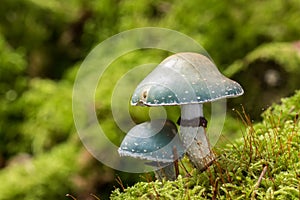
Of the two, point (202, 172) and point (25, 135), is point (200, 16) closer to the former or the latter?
point (25, 135)

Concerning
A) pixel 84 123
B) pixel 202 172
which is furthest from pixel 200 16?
pixel 202 172

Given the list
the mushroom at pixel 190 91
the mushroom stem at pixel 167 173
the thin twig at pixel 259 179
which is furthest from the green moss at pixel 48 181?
Answer: the thin twig at pixel 259 179

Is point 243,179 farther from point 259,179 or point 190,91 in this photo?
point 190,91

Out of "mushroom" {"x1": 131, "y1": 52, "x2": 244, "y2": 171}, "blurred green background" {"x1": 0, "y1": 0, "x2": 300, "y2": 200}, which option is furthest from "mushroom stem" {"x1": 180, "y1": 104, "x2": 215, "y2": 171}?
"blurred green background" {"x1": 0, "y1": 0, "x2": 300, "y2": 200}

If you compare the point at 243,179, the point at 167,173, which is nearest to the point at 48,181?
the point at 167,173

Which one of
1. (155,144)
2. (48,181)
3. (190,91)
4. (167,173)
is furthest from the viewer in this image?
(48,181)

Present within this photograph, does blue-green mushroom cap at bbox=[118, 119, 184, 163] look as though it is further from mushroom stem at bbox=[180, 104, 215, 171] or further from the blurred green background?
the blurred green background
